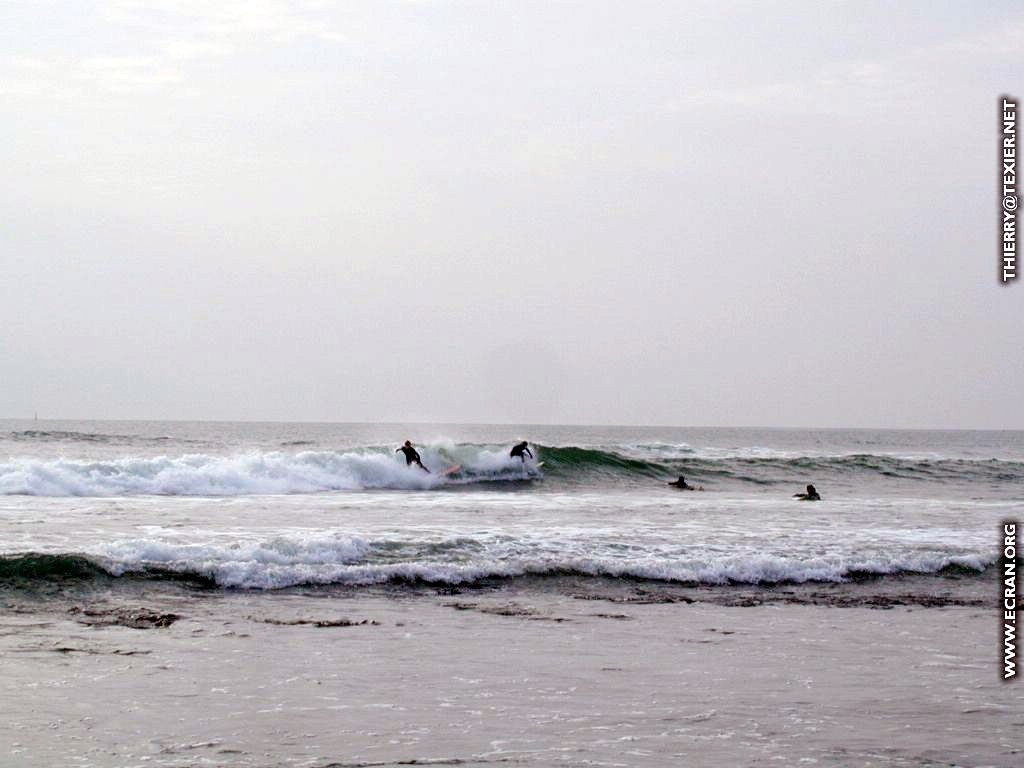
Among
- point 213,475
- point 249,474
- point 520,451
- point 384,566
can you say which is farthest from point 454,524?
point 520,451

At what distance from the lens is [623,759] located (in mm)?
6621

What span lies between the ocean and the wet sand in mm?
1017

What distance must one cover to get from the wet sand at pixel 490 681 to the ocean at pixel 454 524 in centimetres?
102

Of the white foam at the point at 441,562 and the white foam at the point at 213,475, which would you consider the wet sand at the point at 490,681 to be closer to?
the white foam at the point at 441,562

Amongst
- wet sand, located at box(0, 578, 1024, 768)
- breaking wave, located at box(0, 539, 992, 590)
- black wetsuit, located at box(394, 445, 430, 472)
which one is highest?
black wetsuit, located at box(394, 445, 430, 472)

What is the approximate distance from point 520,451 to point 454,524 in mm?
15358

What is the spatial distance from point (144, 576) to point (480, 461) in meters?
Result: 22.2

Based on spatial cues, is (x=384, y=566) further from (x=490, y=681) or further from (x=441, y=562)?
(x=490, y=681)

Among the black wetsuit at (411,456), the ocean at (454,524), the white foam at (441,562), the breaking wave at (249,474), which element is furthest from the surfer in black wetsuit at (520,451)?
the white foam at (441,562)

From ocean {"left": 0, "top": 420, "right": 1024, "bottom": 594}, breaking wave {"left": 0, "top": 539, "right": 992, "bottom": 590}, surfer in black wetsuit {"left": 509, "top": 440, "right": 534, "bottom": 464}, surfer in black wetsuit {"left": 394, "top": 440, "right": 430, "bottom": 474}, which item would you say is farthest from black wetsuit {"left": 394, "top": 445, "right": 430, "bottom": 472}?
breaking wave {"left": 0, "top": 539, "right": 992, "bottom": 590}

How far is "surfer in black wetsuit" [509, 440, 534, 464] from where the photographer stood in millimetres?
33531

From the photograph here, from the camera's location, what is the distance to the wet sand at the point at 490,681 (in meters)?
6.79

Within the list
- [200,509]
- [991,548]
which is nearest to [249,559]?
[200,509]

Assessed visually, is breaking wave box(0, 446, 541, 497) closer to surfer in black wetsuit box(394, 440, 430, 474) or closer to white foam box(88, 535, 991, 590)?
surfer in black wetsuit box(394, 440, 430, 474)
